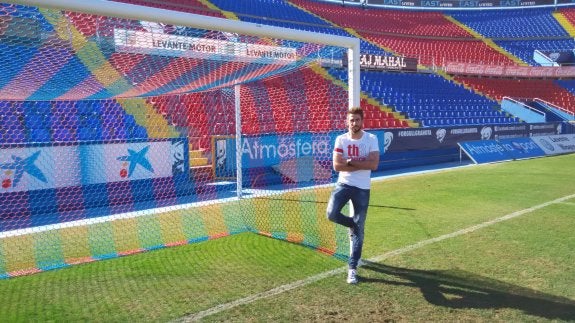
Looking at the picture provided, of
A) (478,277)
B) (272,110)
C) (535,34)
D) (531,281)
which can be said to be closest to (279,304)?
(478,277)

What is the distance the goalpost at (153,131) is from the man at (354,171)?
43.0 inches

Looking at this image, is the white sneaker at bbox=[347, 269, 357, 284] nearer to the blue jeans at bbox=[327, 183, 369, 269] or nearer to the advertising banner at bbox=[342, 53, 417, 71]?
the blue jeans at bbox=[327, 183, 369, 269]

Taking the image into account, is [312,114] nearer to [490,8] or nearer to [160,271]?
[160,271]

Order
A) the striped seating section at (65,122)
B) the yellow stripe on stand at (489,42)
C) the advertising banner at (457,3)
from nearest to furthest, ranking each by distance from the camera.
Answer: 1. the striped seating section at (65,122)
2. the yellow stripe on stand at (489,42)
3. the advertising banner at (457,3)

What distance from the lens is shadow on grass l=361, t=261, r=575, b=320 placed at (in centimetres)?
427

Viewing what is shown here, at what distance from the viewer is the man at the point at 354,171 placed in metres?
4.77

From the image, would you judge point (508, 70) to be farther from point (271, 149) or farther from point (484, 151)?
point (271, 149)

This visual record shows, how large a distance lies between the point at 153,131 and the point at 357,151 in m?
7.55

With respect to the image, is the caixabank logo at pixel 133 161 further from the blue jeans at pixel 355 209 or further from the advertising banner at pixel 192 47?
→ the blue jeans at pixel 355 209

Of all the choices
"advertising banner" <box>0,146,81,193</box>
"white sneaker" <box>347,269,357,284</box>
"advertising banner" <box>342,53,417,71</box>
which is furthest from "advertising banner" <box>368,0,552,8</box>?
"white sneaker" <box>347,269,357,284</box>

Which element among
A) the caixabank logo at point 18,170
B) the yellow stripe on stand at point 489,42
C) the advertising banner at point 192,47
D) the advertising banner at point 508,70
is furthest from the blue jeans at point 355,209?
the yellow stripe on stand at point 489,42

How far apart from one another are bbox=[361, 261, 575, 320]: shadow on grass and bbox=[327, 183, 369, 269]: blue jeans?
361mm

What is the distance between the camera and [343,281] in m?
4.98

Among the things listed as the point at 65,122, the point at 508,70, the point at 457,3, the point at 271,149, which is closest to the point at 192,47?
the point at 65,122
